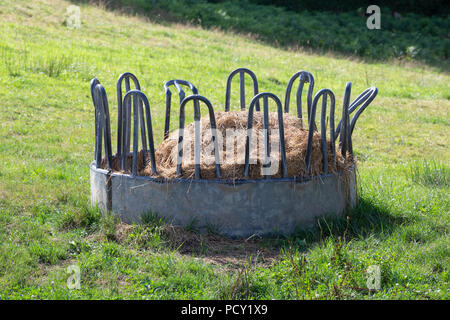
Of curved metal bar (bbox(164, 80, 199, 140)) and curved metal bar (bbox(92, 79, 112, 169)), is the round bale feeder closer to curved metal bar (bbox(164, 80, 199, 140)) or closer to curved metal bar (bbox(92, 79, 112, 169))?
curved metal bar (bbox(92, 79, 112, 169))

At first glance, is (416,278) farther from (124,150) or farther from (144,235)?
(124,150)

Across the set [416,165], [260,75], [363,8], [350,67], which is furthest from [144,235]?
[363,8]

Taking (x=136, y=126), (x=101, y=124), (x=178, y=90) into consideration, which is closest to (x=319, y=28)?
(x=178, y=90)

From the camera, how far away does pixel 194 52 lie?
56.2 ft

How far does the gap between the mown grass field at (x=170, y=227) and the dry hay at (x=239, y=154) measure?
0.52 m

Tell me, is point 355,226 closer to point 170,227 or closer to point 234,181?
point 234,181

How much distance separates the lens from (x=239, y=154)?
5.58 meters

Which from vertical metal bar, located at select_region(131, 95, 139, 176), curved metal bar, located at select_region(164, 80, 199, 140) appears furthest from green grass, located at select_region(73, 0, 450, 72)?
vertical metal bar, located at select_region(131, 95, 139, 176)

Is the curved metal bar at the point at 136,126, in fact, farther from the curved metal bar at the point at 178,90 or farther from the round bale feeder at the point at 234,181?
the curved metal bar at the point at 178,90

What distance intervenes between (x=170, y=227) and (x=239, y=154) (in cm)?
92

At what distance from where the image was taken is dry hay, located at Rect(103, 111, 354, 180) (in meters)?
5.40

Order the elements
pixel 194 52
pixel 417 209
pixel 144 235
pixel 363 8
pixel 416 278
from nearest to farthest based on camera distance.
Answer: pixel 416 278 → pixel 144 235 → pixel 417 209 → pixel 194 52 → pixel 363 8

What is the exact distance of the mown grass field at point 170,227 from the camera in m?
4.45

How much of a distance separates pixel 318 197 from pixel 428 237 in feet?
3.33
